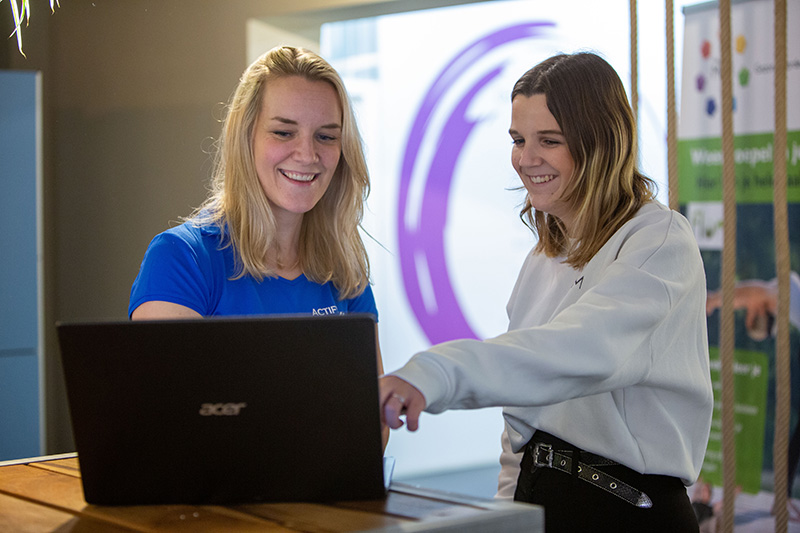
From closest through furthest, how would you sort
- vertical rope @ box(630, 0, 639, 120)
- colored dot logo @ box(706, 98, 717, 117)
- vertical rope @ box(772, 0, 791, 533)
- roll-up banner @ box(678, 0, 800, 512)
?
vertical rope @ box(772, 0, 791, 533)
vertical rope @ box(630, 0, 639, 120)
roll-up banner @ box(678, 0, 800, 512)
colored dot logo @ box(706, 98, 717, 117)

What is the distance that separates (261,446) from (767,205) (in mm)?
2912

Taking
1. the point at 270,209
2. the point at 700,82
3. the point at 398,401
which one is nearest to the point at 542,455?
the point at 398,401

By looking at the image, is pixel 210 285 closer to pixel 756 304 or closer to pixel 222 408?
pixel 222 408

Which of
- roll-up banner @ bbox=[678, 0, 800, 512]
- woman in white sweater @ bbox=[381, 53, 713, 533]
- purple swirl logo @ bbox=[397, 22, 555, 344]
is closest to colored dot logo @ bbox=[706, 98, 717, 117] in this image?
roll-up banner @ bbox=[678, 0, 800, 512]

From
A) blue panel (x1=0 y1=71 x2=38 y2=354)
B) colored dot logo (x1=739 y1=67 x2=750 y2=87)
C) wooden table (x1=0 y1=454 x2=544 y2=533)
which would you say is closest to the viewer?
wooden table (x1=0 y1=454 x2=544 y2=533)

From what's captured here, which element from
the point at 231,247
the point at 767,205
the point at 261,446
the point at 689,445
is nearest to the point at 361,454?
the point at 261,446

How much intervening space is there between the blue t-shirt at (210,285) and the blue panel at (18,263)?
242cm

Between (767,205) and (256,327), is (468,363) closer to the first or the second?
(256,327)

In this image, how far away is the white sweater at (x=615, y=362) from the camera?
1.29 meters

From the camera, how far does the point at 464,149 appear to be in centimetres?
524

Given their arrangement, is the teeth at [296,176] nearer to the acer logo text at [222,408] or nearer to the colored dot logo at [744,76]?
the acer logo text at [222,408]

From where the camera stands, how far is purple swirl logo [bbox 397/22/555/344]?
523cm

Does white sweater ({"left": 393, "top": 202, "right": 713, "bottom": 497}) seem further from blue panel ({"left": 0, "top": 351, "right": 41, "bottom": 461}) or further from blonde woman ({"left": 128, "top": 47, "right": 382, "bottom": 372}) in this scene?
blue panel ({"left": 0, "top": 351, "right": 41, "bottom": 461})

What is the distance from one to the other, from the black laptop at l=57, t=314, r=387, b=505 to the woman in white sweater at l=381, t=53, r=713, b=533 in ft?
0.31
